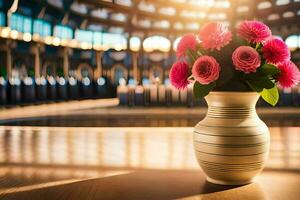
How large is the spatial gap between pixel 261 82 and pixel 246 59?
14 cm

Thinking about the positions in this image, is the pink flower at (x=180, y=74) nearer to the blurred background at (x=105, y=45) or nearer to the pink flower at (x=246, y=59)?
the pink flower at (x=246, y=59)

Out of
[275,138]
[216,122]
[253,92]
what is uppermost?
[253,92]

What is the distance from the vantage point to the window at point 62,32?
14797 millimetres

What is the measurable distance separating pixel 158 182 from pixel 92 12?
1590 cm

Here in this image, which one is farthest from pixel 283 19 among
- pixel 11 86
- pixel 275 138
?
pixel 275 138

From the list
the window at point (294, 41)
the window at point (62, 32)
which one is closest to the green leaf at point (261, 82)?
the window at point (62, 32)

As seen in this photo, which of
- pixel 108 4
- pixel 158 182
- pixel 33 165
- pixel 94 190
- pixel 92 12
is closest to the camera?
pixel 94 190

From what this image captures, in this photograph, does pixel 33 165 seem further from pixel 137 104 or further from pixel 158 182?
pixel 137 104

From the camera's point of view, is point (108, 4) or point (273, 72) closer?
point (273, 72)

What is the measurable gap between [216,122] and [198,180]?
0.31 meters

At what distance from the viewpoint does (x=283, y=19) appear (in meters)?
18.4

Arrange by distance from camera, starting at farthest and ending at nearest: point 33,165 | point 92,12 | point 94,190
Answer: point 92,12 < point 33,165 < point 94,190

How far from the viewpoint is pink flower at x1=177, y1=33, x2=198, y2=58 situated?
1.69 metres

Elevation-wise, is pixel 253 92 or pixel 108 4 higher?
pixel 108 4
